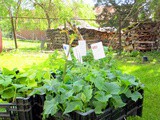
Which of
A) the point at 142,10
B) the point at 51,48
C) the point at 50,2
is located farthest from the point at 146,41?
the point at 50,2

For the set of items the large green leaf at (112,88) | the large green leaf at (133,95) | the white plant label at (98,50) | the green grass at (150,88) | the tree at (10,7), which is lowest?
the green grass at (150,88)

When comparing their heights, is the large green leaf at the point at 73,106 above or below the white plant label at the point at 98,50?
below

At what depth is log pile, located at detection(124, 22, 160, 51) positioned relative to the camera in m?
6.65

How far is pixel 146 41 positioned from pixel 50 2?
502cm

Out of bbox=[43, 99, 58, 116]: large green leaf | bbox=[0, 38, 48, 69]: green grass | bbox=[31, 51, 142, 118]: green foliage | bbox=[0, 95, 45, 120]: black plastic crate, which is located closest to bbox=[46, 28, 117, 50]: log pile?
bbox=[0, 38, 48, 69]: green grass

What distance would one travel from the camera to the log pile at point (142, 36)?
21.8ft

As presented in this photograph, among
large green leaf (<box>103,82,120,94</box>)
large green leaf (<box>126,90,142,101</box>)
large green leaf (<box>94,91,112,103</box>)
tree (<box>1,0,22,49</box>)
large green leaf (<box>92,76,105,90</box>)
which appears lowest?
large green leaf (<box>126,90,142,101</box>)

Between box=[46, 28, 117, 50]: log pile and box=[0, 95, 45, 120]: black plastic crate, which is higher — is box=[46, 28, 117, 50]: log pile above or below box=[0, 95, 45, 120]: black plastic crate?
above

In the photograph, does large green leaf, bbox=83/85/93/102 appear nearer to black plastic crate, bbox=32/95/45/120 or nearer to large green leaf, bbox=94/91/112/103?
large green leaf, bbox=94/91/112/103

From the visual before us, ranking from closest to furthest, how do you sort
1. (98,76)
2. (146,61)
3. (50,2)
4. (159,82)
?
(98,76) < (159,82) < (146,61) < (50,2)

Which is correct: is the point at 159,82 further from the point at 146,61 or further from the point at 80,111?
the point at 80,111

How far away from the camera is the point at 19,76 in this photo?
185 centimetres

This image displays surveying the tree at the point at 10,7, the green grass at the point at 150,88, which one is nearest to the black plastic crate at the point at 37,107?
the green grass at the point at 150,88

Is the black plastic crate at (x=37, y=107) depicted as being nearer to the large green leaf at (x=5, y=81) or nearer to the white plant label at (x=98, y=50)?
the large green leaf at (x=5, y=81)
